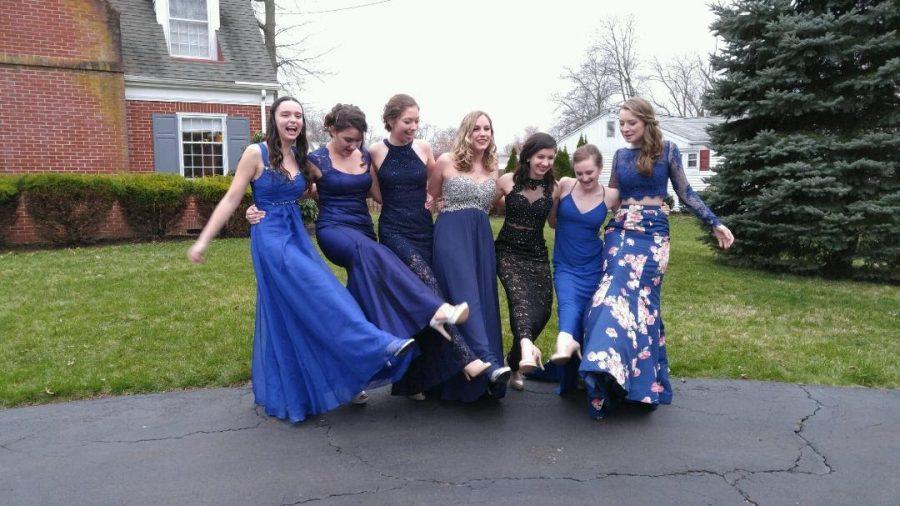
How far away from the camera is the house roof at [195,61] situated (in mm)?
15070

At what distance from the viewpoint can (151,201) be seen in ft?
42.2

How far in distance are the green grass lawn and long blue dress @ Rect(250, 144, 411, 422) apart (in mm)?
1064

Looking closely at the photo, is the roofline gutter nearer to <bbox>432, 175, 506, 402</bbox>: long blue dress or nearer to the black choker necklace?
<bbox>432, 175, 506, 402</bbox>: long blue dress

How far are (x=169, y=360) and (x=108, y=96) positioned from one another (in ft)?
35.1

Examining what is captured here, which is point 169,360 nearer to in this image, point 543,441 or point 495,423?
point 495,423

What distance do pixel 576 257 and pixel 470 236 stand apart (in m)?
0.80

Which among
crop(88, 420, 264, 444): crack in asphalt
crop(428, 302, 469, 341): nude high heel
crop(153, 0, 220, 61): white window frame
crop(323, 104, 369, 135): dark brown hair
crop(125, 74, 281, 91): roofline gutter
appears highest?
crop(153, 0, 220, 61): white window frame

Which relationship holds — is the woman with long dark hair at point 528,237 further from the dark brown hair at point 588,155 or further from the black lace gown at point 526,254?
the dark brown hair at point 588,155

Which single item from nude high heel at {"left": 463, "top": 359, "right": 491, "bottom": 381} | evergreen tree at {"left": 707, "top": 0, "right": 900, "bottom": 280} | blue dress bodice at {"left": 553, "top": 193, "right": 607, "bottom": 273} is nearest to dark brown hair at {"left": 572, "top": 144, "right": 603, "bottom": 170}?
blue dress bodice at {"left": 553, "top": 193, "right": 607, "bottom": 273}

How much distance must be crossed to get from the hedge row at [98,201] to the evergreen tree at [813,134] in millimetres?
9345

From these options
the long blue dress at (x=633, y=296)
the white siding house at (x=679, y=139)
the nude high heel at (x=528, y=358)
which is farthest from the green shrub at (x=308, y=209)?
the white siding house at (x=679, y=139)

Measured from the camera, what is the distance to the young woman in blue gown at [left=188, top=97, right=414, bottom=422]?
4051 millimetres

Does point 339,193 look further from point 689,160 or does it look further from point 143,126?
point 689,160

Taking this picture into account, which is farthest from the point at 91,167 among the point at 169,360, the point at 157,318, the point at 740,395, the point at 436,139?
the point at 436,139
